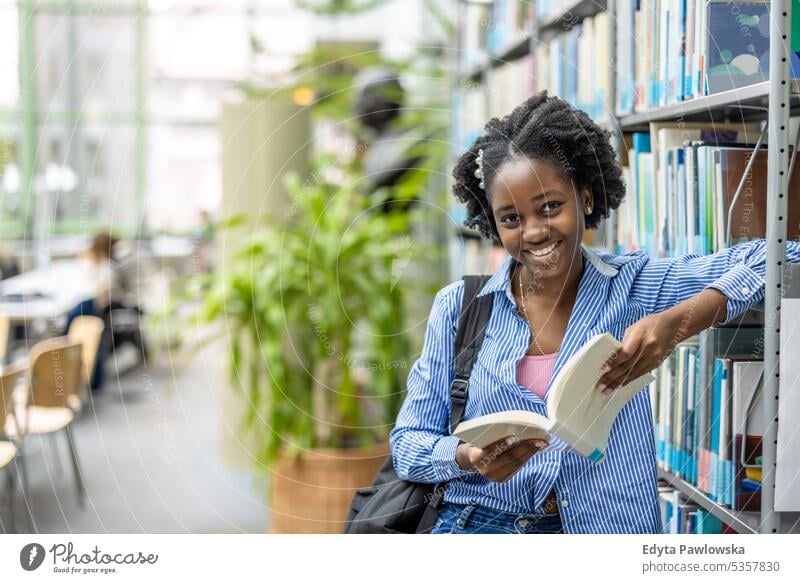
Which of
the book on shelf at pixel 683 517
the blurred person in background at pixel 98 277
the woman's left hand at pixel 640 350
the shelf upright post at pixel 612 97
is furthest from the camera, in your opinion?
the blurred person in background at pixel 98 277

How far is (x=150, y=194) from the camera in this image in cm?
731

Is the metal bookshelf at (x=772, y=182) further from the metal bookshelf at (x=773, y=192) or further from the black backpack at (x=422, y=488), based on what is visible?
the black backpack at (x=422, y=488)

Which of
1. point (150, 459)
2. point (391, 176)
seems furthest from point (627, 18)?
point (150, 459)

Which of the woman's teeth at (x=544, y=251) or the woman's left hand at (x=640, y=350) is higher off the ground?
the woman's teeth at (x=544, y=251)

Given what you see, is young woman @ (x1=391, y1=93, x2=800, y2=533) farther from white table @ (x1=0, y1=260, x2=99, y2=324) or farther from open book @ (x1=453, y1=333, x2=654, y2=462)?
white table @ (x1=0, y1=260, x2=99, y2=324)

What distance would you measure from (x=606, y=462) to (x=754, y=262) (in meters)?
0.38

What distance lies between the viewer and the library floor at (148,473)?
9.60ft

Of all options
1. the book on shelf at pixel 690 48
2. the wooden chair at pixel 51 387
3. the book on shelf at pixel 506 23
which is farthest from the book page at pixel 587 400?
the wooden chair at pixel 51 387

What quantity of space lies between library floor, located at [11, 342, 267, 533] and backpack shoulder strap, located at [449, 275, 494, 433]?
3.66 feet

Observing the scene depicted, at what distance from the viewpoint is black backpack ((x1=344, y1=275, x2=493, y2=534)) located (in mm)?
1331

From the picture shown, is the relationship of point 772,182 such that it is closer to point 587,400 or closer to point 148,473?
point 587,400

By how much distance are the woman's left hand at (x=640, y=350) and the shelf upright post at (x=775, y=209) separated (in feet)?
0.62

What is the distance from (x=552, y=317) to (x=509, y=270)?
0.10 metres
